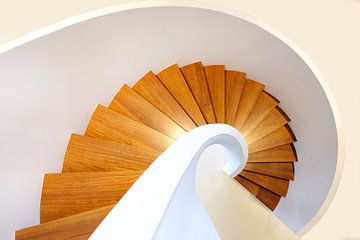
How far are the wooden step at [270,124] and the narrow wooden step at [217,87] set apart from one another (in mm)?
712

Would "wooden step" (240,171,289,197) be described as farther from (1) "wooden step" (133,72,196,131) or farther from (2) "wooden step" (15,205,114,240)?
(2) "wooden step" (15,205,114,240)

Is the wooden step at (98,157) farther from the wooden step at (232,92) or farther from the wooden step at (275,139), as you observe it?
the wooden step at (275,139)

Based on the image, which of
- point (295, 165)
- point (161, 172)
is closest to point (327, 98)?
point (295, 165)

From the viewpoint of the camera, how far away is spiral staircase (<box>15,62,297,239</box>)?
2.17 m

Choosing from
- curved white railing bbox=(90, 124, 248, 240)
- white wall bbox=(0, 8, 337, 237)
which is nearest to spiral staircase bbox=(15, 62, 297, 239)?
white wall bbox=(0, 8, 337, 237)

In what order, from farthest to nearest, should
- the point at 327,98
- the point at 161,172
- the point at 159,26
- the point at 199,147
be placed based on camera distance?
the point at 327,98
the point at 159,26
the point at 199,147
the point at 161,172

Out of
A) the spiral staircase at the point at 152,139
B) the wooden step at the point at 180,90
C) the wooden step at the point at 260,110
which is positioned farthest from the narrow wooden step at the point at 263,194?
the wooden step at the point at 180,90

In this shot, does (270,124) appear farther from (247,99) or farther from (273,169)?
(273,169)

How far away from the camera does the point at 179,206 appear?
783 mm

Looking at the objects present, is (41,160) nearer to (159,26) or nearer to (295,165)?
(159,26)

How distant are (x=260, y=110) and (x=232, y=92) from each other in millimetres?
525

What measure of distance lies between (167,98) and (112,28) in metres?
0.95

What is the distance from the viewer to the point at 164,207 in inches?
27.0

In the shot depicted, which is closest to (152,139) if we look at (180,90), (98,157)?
(98,157)
